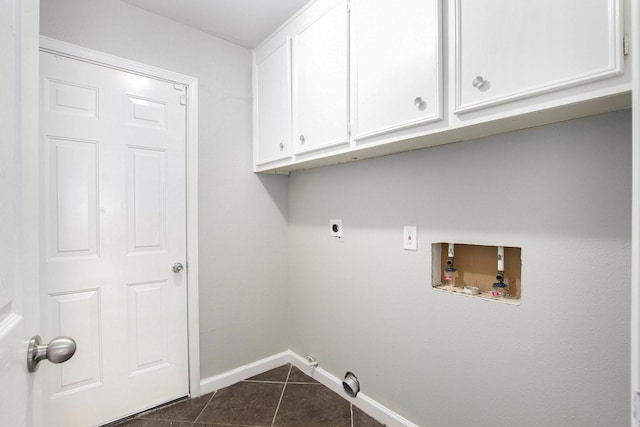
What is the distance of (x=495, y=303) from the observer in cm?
130

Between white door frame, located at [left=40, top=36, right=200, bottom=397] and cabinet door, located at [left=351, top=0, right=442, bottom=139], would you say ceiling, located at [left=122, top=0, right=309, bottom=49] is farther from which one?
cabinet door, located at [left=351, top=0, right=442, bottom=139]

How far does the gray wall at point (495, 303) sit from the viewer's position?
1045mm

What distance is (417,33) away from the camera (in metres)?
1.19

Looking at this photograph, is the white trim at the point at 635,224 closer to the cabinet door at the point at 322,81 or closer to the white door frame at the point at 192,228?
the cabinet door at the point at 322,81

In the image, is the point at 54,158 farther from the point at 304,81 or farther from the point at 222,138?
the point at 304,81

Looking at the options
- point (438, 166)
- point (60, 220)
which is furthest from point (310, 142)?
point (60, 220)

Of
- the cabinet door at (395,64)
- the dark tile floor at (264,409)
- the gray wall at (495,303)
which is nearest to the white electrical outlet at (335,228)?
the gray wall at (495,303)

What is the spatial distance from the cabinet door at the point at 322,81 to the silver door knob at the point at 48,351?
1.29 m

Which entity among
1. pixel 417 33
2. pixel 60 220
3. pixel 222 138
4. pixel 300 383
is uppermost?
pixel 417 33

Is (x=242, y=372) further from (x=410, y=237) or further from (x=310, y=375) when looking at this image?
(x=410, y=237)

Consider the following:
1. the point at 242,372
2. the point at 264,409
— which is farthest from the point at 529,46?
the point at 242,372

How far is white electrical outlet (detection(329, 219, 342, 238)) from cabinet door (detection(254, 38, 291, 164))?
21.5 inches

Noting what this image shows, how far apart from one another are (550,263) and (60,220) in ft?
7.53

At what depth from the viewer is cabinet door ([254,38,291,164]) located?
1893 mm
